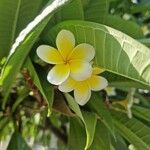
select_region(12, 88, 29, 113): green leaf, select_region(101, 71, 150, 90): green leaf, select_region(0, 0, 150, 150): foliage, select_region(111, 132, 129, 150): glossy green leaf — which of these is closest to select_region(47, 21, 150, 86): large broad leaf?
select_region(0, 0, 150, 150): foliage

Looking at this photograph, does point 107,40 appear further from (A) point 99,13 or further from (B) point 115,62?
(A) point 99,13

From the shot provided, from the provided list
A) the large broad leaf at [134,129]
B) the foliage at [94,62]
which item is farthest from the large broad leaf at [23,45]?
the large broad leaf at [134,129]

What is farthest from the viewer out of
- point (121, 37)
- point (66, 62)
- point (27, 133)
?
point (27, 133)

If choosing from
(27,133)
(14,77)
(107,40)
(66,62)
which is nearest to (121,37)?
(107,40)

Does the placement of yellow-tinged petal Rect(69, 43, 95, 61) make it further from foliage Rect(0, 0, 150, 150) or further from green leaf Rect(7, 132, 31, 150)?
green leaf Rect(7, 132, 31, 150)

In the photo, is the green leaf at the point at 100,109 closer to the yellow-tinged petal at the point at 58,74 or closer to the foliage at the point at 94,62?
the foliage at the point at 94,62

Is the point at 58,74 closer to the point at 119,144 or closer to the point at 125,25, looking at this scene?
the point at 125,25

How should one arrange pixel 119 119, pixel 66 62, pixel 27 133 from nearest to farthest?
pixel 66 62 → pixel 119 119 → pixel 27 133
